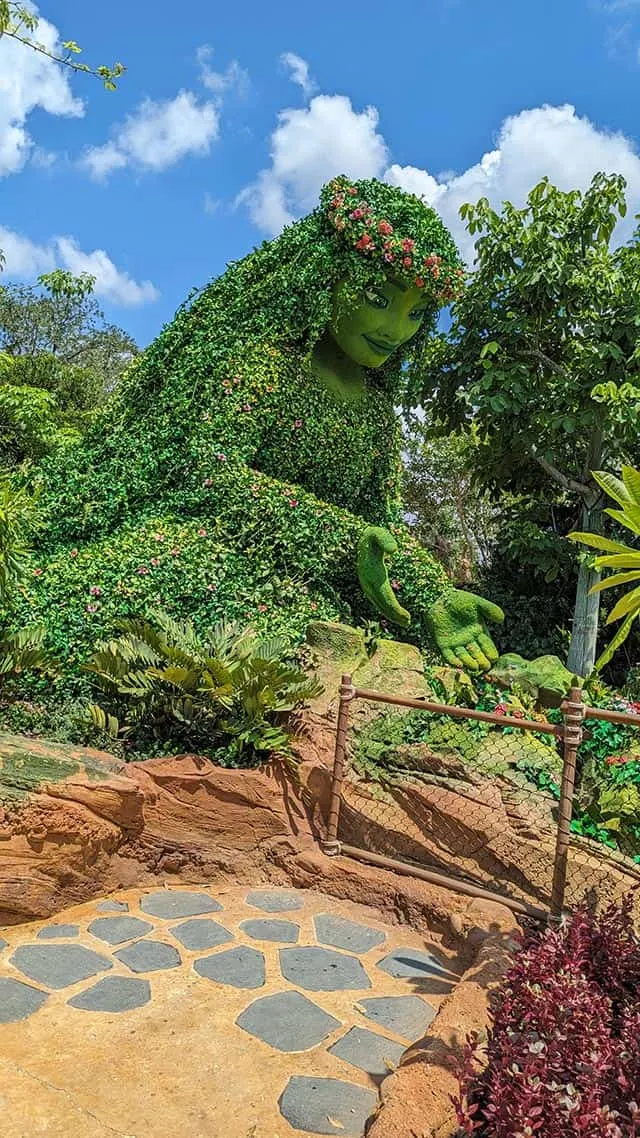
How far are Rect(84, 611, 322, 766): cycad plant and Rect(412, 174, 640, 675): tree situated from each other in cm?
346

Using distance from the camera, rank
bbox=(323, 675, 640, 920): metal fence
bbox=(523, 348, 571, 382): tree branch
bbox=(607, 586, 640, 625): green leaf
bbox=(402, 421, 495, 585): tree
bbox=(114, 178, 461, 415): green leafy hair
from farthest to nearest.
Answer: bbox=(402, 421, 495, 585): tree → bbox=(523, 348, 571, 382): tree branch → bbox=(114, 178, 461, 415): green leafy hair → bbox=(323, 675, 640, 920): metal fence → bbox=(607, 586, 640, 625): green leaf

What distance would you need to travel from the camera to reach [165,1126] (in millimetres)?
2285

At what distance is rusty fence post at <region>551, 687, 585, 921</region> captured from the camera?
11.5 feet

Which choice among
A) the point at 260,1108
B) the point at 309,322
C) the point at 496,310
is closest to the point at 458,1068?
the point at 260,1108

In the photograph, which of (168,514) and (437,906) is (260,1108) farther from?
(168,514)

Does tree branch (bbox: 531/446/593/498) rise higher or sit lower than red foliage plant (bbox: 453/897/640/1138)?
higher

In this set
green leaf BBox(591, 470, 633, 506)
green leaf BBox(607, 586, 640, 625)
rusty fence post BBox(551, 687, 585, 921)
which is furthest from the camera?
rusty fence post BBox(551, 687, 585, 921)

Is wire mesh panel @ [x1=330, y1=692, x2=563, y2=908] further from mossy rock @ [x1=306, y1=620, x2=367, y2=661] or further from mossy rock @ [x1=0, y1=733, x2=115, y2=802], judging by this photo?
mossy rock @ [x1=0, y1=733, x2=115, y2=802]

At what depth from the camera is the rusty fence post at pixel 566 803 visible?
3516mm

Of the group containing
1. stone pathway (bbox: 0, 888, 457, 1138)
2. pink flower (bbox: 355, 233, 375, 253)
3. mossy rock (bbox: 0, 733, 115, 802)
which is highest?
pink flower (bbox: 355, 233, 375, 253)

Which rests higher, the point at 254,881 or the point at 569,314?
the point at 569,314

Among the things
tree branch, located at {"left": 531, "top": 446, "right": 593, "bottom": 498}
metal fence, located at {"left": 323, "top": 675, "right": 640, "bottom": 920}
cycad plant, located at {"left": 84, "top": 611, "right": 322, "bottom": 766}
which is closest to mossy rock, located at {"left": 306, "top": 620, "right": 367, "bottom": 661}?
cycad plant, located at {"left": 84, "top": 611, "right": 322, "bottom": 766}

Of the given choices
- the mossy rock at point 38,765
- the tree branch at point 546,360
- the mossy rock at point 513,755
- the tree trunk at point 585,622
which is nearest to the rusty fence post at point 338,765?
the mossy rock at point 513,755

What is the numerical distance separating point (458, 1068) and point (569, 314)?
6937mm
